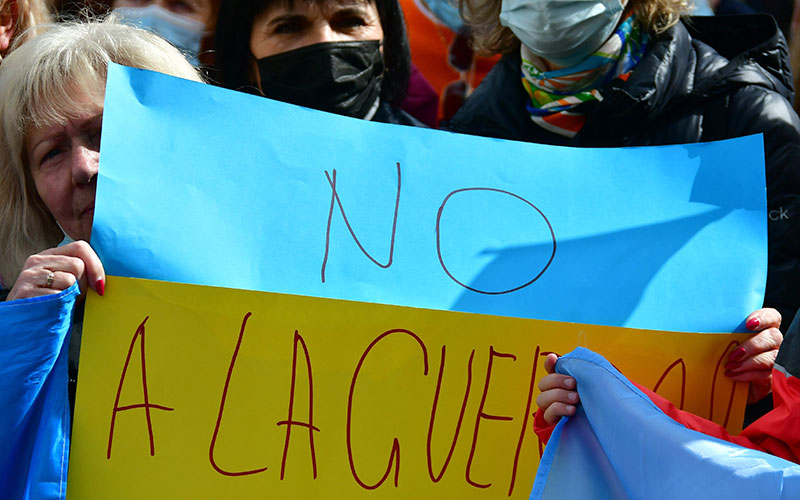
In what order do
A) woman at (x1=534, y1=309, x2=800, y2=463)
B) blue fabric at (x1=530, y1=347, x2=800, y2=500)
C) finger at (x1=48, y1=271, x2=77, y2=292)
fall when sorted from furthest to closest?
finger at (x1=48, y1=271, x2=77, y2=292) → woman at (x1=534, y1=309, x2=800, y2=463) → blue fabric at (x1=530, y1=347, x2=800, y2=500)

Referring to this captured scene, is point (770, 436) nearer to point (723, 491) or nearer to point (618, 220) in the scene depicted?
point (723, 491)

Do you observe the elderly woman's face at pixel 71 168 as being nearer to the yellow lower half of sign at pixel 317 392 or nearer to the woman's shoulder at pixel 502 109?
the yellow lower half of sign at pixel 317 392

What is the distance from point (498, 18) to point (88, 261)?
5.42ft

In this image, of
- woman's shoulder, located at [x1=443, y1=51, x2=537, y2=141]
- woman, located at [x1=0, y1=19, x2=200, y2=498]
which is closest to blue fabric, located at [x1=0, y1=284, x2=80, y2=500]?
woman, located at [x1=0, y1=19, x2=200, y2=498]

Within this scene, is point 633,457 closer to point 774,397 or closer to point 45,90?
point 774,397

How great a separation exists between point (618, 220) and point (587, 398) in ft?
1.64

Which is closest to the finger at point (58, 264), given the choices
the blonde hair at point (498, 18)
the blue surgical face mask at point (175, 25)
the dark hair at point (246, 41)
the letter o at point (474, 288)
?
the letter o at point (474, 288)

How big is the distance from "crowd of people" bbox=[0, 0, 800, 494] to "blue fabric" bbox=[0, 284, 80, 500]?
0.06m

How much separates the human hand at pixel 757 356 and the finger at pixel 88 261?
1337 millimetres

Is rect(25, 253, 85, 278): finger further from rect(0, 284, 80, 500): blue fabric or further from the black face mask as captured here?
the black face mask

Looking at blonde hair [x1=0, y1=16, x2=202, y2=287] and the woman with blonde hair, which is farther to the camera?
the woman with blonde hair

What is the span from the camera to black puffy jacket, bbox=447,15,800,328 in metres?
2.09

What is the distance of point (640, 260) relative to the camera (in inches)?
74.6

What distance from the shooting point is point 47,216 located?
6.51 feet
